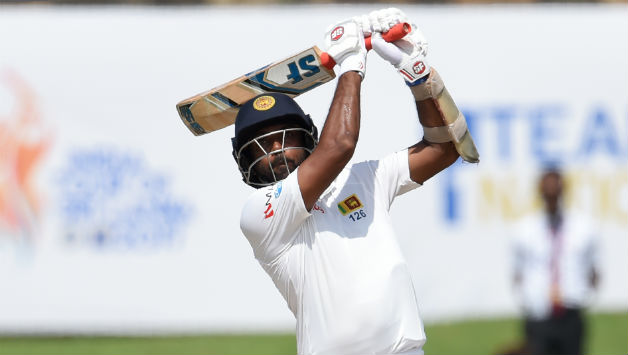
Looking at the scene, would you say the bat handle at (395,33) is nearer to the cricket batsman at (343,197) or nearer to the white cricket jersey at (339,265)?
the cricket batsman at (343,197)

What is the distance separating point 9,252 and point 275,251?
5.69 m

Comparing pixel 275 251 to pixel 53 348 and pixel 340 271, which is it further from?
pixel 53 348

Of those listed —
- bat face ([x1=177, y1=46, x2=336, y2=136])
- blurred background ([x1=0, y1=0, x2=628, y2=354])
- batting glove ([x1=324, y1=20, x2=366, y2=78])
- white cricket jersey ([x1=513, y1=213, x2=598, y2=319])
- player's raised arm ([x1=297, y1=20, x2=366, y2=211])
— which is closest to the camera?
player's raised arm ([x1=297, y1=20, x2=366, y2=211])

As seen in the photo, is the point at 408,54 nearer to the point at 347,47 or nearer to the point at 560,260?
the point at 347,47

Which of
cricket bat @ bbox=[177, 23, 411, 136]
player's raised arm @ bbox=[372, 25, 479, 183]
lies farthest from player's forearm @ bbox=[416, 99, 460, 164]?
cricket bat @ bbox=[177, 23, 411, 136]

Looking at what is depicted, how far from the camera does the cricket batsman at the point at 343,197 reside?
3504 millimetres

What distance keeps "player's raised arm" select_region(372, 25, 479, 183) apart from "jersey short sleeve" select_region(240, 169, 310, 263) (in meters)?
0.57

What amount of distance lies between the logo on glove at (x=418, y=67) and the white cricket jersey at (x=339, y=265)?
46 centimetres

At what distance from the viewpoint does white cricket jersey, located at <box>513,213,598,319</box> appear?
6.94 m

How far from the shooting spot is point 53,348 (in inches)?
341

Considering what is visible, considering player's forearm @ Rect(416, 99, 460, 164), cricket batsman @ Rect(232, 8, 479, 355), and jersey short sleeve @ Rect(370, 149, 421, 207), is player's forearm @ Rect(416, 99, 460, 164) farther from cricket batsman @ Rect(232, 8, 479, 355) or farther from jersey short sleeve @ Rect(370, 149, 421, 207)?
jersey short sleeve @ Rect(370, 149, 421, 207)

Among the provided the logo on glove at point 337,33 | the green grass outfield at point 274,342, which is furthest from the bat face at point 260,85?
the green grass outfield at point 274,342

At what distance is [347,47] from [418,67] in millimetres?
288

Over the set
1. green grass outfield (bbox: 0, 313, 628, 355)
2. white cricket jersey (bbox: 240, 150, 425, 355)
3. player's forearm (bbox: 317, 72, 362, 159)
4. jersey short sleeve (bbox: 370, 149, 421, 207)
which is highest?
player's forearm (bbox: 317, 72, 362, 159)
